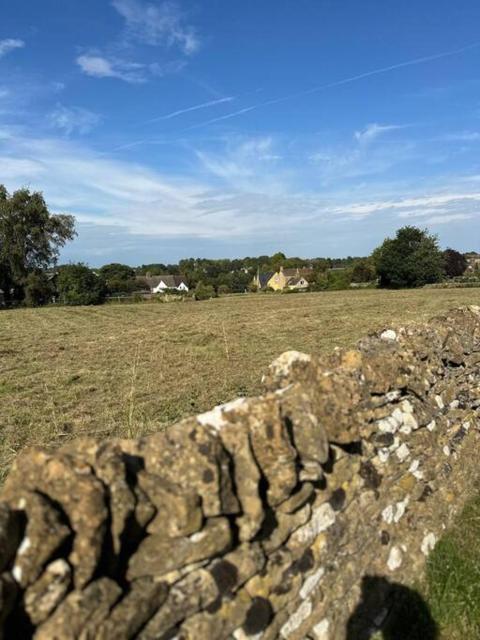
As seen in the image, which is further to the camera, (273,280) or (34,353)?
(273,280)

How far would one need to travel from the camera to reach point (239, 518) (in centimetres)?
237

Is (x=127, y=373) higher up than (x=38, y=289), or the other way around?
(x=38, y=289)

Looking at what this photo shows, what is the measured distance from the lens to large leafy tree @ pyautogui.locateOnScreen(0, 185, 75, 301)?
53781mm

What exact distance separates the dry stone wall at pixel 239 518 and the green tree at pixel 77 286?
56869 millimetres

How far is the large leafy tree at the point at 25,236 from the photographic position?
176ft

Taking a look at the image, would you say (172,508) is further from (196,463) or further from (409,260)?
(409,260)

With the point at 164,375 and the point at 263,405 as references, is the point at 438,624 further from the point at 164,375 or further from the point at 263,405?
the point at 164,375

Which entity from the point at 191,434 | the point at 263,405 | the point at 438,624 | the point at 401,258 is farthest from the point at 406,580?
the point at 401,258

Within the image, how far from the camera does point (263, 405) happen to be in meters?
2.60

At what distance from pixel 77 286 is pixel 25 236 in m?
7.92

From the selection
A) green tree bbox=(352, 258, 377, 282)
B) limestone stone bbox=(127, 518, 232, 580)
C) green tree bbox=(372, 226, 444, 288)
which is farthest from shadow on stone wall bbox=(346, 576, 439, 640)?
green tree bbox=(352, 258, 377, 282)

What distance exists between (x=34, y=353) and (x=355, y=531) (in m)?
14.6

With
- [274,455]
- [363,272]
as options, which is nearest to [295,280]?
[363,272]

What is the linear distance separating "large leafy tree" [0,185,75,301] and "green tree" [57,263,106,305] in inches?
89.1
